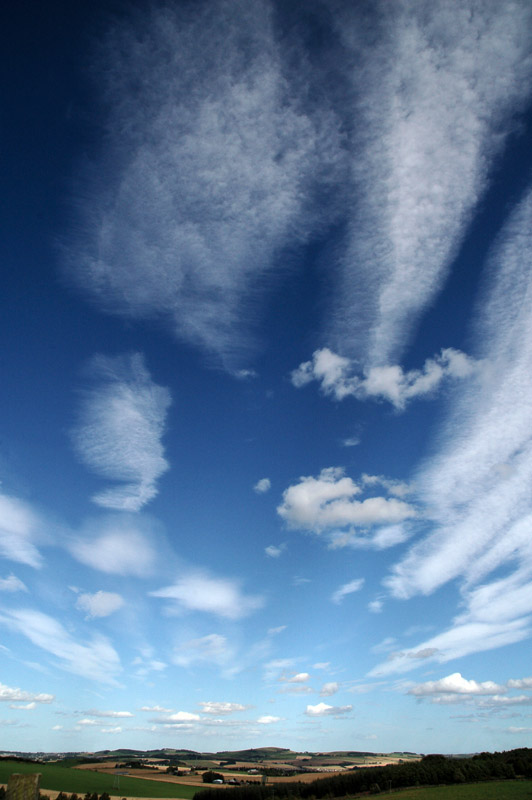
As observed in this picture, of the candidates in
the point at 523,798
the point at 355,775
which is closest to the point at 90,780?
the point at 355,775

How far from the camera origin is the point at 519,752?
6501 inches

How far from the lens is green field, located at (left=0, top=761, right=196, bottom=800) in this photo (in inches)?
4438

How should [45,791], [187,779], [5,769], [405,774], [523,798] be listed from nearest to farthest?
[523,798] < [45,791] < [5,769] < [405,774] < [187,779]

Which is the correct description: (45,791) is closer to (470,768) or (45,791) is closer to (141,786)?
(141,786)

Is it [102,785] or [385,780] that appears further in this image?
[102,785]

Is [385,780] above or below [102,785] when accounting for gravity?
above

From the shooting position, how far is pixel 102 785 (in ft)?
409

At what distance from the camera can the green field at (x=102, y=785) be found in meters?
113

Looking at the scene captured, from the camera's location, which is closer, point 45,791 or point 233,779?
point 45,791

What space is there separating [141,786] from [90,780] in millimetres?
15500

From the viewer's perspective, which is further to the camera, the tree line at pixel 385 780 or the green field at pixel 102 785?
the tree line at pixel 385 780

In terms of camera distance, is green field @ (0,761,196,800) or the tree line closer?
green field @ (0,761,196,800)

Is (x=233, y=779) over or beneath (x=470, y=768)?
beneath

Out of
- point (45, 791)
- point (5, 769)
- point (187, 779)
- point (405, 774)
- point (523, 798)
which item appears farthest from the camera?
point (187, 779)
